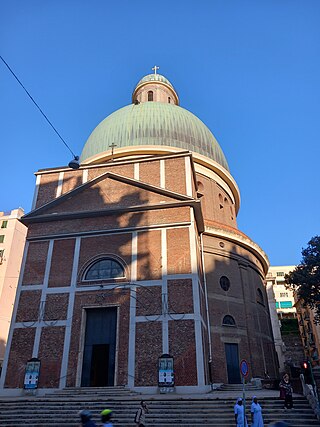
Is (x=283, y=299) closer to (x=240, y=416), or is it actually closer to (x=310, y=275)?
(x=310, y=275)

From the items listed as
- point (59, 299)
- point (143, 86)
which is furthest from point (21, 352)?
point (143, 86)

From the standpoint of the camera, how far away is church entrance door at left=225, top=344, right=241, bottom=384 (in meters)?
19.4

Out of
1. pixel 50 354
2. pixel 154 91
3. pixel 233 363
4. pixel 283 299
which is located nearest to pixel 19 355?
pixel 50 354

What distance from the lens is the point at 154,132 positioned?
1099 inches

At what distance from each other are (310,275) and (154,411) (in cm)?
1475

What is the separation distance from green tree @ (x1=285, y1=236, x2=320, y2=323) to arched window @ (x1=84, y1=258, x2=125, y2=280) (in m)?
12.3

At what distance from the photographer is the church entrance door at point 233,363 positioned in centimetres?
1942

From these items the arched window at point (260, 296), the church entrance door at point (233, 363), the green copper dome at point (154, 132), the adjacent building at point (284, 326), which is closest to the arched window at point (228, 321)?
the church entrance door at point (233, 363)

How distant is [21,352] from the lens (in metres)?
16.8

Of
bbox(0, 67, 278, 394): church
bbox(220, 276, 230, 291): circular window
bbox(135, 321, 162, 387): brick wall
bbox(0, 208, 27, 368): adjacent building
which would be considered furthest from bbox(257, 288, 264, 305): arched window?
bbox(0, 208, 27, 368): adjacent building

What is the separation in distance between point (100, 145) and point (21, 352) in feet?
56.4

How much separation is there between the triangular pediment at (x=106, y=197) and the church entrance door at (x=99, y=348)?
543 centimetres

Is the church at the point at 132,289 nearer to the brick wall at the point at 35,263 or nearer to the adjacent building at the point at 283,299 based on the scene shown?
the brick wall at the point at 35,263

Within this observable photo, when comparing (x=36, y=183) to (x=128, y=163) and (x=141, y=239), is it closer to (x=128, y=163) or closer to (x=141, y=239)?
(x=128, y=163)
